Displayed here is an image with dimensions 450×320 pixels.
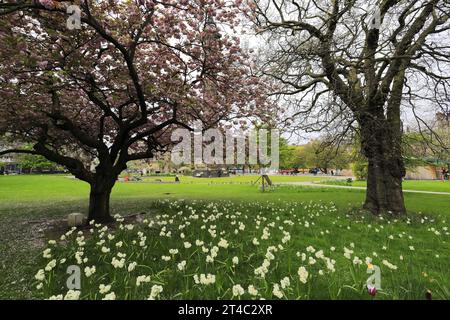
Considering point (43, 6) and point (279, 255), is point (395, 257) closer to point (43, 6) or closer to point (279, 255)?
point (279, 255)

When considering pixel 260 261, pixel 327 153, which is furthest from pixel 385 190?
pixel 260 261

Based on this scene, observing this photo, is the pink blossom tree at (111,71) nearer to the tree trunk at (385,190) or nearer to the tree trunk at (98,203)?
the tree trunk at (98,203)

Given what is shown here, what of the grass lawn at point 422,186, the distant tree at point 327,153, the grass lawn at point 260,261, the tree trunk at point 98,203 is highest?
the distant tree at point 327,153

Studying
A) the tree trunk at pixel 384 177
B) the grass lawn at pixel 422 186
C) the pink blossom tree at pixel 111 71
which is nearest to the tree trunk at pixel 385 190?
the tree trunk at pixel 384 177

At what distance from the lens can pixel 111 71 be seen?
738 cm

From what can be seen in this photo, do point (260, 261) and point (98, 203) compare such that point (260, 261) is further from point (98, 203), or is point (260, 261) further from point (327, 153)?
point (327, 153)

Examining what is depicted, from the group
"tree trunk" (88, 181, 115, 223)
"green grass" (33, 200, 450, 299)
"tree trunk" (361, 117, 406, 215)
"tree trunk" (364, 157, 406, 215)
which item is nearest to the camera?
"green grass" (33, 200, 450, 299)

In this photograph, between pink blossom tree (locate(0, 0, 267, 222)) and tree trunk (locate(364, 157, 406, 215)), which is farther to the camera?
tree trunk (locate(364, 157, 406, 215))

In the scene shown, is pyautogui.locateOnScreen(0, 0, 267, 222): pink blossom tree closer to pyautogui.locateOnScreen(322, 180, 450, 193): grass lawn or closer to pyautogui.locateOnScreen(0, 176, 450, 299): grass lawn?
pyautogui.locateOnScreen(0, 176, 450, 299): grass lawn

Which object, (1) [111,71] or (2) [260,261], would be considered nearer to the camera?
(2) [260,261]

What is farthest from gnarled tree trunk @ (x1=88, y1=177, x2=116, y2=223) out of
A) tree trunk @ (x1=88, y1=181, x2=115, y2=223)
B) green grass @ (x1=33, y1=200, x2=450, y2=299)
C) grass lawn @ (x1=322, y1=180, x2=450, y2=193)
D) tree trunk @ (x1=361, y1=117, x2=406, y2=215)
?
grass lawn @ (x1=322, y1=180, x2=450, y2=193)

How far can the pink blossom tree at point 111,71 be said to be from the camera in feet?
18.7

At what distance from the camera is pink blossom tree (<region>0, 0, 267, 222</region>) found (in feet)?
18.7
